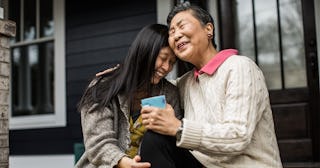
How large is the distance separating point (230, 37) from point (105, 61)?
49.4 inches

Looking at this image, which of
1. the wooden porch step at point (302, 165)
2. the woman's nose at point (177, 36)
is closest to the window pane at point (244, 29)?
the wooden porch step at point (302, 165)

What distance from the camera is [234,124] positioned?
51.7 inches

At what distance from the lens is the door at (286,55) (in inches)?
129

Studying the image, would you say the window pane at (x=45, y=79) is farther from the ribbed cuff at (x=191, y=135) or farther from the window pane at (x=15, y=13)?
the ribbed cuff at (x=191, y=135)

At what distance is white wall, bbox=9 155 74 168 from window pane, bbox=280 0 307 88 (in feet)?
7.32

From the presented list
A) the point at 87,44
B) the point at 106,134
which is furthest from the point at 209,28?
the point at 87,44

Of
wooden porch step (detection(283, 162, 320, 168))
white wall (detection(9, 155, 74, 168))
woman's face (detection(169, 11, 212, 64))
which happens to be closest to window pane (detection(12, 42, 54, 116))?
white wall (detection(9, 155, 74, 168))

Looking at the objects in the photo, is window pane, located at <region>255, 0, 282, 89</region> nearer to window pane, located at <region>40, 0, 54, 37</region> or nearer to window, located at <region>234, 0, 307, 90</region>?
window, located at <region>234, 0, 307, 90</region>

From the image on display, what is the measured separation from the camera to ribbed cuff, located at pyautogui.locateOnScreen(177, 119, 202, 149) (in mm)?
1321

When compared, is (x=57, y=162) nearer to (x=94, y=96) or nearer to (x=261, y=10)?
(x=261, y=10)

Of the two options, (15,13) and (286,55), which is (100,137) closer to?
(286,55)

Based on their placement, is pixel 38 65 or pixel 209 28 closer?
pixel 209 28

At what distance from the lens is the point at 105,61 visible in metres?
4.06

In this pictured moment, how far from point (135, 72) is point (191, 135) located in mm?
416
